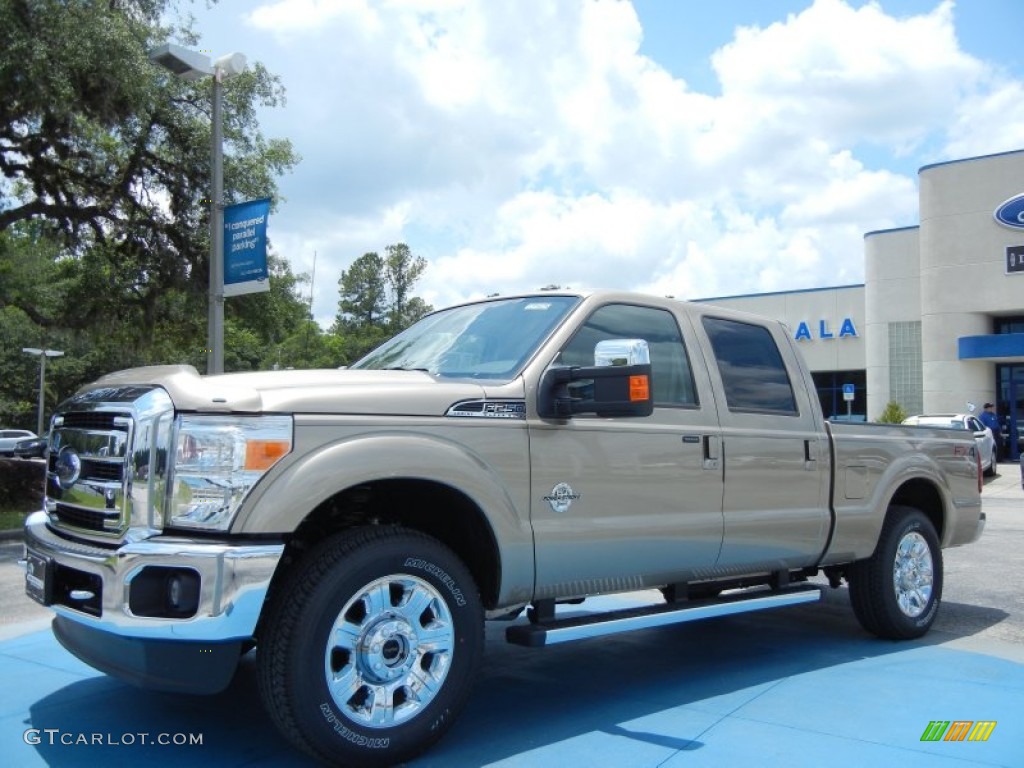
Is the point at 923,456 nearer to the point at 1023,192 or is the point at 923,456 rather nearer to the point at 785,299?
the point at 1023,192

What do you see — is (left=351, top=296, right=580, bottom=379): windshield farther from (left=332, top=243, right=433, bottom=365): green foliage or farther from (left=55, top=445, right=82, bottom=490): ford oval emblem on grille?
(left=332, top=243, right=433, bottom=365): green foliage

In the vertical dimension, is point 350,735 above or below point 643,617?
below

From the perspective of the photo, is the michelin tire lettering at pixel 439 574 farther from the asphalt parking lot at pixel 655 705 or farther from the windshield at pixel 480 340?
the windshield at pixel 480 340

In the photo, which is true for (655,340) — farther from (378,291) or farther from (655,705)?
(378,291)

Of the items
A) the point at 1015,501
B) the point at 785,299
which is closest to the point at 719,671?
the point at 1015,501

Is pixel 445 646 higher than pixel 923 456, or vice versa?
pixel 923 456

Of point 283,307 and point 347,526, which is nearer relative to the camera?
point 347,526

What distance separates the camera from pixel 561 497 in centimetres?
411

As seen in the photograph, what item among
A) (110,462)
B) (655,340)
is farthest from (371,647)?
(655,340)

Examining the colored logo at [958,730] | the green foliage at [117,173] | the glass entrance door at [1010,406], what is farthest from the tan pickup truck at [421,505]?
the glass entrance door at [1010,406]

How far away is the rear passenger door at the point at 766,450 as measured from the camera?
4.91 m

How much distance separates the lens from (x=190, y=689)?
131 inches

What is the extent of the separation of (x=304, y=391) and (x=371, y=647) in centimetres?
99

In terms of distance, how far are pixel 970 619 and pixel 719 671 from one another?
8.39 ft
